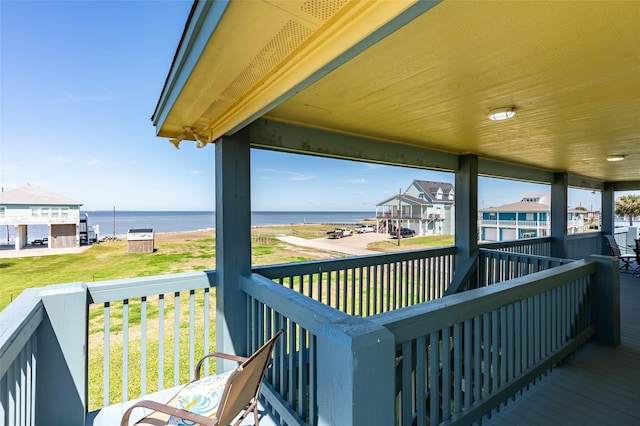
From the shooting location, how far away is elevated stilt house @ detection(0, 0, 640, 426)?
3.61 feet

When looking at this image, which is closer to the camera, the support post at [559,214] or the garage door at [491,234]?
the support post at [559,214]

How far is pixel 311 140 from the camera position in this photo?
2.95 meters

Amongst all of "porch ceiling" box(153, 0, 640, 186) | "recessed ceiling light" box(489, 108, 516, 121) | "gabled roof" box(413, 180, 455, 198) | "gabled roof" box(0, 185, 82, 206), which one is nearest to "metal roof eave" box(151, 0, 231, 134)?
"porch ceiling" box(153, 0, 640, 186)

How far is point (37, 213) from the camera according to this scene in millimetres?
4895

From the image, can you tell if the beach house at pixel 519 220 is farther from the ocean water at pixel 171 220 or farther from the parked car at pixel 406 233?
the ocean water at pixel 171 220

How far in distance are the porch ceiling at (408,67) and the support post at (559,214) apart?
13.4 ft

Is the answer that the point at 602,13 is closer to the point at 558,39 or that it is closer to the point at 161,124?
the point at 558,39

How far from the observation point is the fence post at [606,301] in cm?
308

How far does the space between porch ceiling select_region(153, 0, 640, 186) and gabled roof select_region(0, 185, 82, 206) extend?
3.64 m

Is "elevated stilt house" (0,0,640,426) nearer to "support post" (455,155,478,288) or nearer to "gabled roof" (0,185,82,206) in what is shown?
"support post" (455,155,478,288)

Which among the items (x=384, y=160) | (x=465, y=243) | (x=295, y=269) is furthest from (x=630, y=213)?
(x=295, y=269)

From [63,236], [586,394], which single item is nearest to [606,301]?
[586,394]

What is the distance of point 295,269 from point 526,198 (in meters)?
24.9

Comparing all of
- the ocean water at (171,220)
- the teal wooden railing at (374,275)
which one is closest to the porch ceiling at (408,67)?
the ocean water at (171,220)
